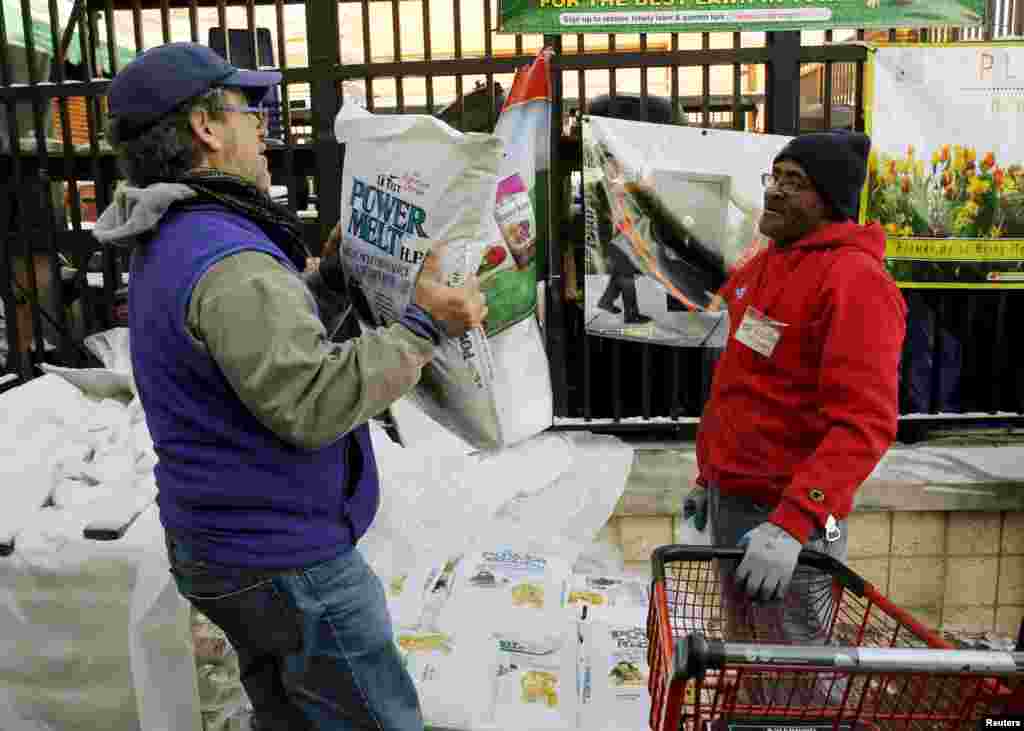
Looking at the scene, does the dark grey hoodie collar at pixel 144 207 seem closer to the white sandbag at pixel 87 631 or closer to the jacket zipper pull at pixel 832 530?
the white sandbag at pixel 87 631

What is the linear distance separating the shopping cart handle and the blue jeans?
1.82 feet

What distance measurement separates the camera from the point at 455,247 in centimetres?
169

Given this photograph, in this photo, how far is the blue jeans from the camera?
1662 mm

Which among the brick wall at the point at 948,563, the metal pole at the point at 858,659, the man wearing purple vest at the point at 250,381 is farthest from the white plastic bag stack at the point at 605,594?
the metal pole at the point at 858,659

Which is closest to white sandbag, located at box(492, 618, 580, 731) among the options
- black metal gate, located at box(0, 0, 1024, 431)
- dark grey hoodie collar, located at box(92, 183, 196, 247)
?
black metal gate, located at box(0, 0, 1024, 431)

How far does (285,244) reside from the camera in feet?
5.77

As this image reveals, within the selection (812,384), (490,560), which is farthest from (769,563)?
(490,560)

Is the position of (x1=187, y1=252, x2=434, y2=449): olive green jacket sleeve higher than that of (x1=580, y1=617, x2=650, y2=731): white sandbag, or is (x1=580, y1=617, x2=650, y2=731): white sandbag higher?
(x1=187, y1=252, x2=434, y2=449): olive green jacket sleeve

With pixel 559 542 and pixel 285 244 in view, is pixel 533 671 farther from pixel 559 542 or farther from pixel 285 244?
pixel 285 244

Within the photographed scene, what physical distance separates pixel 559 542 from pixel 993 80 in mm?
2406

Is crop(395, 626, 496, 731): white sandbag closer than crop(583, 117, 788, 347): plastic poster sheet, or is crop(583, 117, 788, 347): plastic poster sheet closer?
crop(395, 626, 496, 731): white sandbag

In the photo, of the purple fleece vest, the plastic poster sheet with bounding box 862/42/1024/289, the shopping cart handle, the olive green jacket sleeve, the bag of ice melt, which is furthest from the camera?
the plastic poster sheet with bounding box 862/42/1024/289

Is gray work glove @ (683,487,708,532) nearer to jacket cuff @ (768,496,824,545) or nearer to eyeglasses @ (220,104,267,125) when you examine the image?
jacket cuff @ (768,496,824,545)

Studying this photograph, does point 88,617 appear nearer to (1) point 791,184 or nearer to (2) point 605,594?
(2) point 605,594
